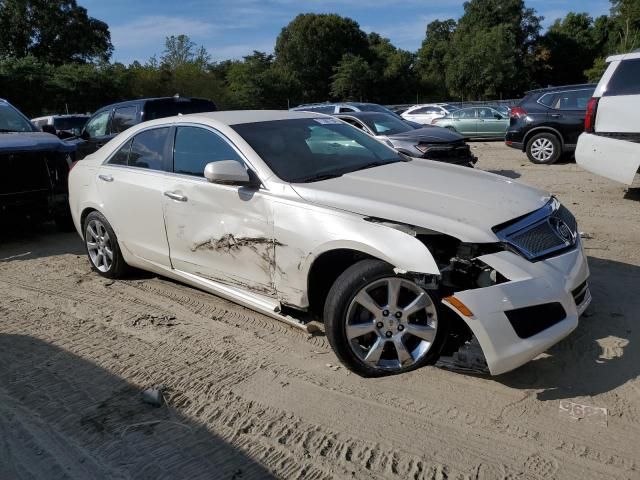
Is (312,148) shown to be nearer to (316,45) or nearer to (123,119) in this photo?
(123,119)

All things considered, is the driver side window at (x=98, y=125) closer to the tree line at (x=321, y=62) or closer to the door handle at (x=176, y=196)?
the door handle at (x=176, y=196)

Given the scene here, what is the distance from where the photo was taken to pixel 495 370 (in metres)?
3.08

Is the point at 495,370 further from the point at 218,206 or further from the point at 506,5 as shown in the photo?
the point at 506,5

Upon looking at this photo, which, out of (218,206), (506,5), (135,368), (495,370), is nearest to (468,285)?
(495,370)

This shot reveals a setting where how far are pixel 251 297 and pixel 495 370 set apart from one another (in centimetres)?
180

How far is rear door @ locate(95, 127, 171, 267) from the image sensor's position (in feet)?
15.5

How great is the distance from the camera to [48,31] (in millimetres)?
52094

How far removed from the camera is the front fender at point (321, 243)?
10.6 feet

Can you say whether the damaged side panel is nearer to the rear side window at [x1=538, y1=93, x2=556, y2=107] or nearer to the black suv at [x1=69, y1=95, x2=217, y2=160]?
→ the black suv at [x1=69, y1=95, x2=217, y2=160]

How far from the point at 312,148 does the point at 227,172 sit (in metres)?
0.83

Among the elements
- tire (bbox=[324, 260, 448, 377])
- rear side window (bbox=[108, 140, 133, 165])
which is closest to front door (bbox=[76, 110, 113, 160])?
rear side window (bbox=[108, 140, 133, 165])

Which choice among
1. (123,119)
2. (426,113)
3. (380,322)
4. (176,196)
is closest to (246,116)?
(176,196)

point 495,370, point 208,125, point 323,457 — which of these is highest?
point 208,125

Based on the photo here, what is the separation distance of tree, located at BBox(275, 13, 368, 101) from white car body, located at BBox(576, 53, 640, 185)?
60.5m
